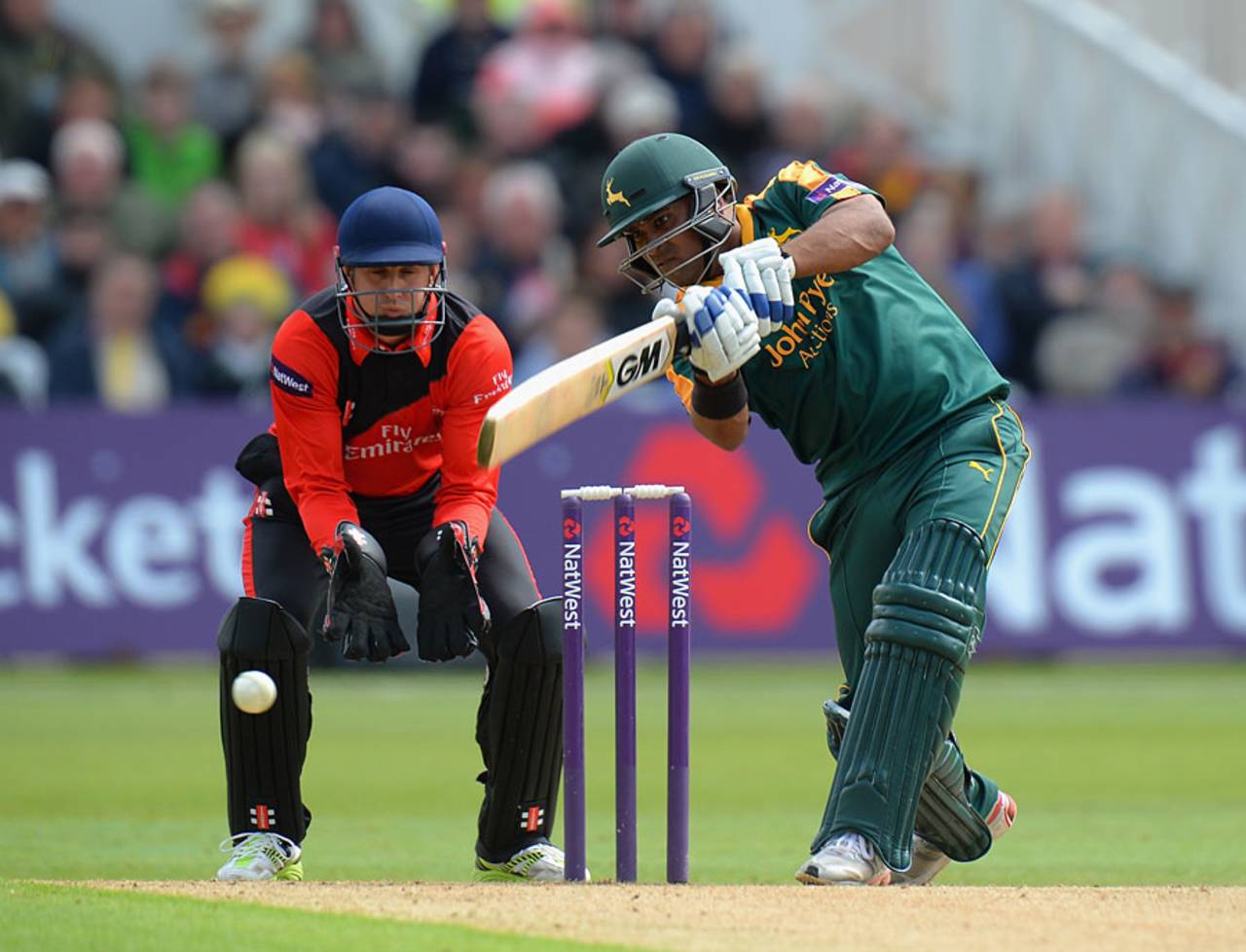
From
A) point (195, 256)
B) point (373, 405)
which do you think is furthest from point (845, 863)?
point (195, 256)

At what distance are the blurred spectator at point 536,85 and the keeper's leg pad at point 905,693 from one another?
377 inches

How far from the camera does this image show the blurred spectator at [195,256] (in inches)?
523

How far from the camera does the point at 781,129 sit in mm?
15195

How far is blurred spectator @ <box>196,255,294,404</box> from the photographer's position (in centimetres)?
Answer: 1285

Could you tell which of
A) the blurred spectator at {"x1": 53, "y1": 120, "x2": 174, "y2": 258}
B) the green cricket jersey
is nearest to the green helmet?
the green cricket jersey

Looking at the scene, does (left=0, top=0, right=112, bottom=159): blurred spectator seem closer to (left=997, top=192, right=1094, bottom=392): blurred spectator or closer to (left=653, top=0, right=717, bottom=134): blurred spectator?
(left=653, top=0, right=717, bottom=134): blurred spectator

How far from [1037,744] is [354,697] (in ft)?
13.5

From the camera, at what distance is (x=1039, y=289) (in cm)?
1448

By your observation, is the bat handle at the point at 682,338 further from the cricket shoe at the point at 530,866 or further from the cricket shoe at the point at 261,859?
the cricket shoe at the point at 261,859

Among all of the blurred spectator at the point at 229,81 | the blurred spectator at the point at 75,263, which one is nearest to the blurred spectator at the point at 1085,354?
the blurred spectator at the point at 229,81

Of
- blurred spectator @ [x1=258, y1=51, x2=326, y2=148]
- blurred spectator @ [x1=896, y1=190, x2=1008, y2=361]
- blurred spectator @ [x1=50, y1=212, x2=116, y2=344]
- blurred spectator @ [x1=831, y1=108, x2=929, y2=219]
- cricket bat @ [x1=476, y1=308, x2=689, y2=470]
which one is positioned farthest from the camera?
blurred spectator @ [x1=831, y1=108, x2=929, y2=219]

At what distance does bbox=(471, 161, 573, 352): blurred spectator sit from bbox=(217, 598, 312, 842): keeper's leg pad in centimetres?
743

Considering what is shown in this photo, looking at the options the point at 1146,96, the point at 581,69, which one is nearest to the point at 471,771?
the point at 581,69

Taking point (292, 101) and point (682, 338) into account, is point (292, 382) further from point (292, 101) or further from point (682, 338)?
point (292, 101)
